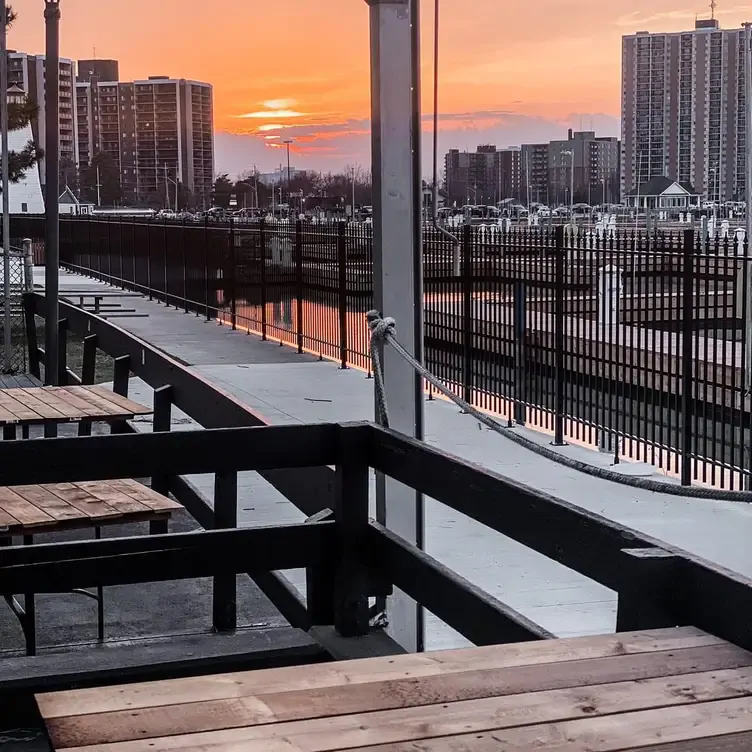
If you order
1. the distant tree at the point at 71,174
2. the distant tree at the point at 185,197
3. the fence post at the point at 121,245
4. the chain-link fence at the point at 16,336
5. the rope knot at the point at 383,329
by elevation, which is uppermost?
the distant tree at the point at 71,174

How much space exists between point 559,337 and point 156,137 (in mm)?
160529

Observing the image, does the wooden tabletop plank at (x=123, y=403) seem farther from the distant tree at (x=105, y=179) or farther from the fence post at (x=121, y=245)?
the distant tree at (x=105, y=179)

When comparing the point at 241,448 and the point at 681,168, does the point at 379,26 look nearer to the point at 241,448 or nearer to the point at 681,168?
the point at 241,448

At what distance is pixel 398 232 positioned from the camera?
5.51m

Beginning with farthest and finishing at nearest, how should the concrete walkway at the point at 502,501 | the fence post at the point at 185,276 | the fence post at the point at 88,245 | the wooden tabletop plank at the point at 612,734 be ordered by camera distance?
1. the fence post at the point at 88,245
2. the fence post at the point at 185,276
3. the concrete walkway at the point at 502,501
4. the wooden tabletop plank at the point at 612,734

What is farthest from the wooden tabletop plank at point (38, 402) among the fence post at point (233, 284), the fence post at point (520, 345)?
the fence post at point (233, 284)

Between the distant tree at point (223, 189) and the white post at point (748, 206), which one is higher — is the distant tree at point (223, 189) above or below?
above

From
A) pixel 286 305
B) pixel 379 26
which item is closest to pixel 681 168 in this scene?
pixel 286 305

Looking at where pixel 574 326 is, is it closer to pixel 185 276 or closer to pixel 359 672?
pixel 359 672

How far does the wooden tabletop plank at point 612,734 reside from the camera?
2.08 m

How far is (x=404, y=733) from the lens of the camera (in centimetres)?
215

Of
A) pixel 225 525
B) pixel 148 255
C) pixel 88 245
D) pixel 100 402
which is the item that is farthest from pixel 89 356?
pixel 88 245

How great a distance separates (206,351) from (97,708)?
1774cm

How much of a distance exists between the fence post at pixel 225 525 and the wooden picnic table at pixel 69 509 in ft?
0.63
